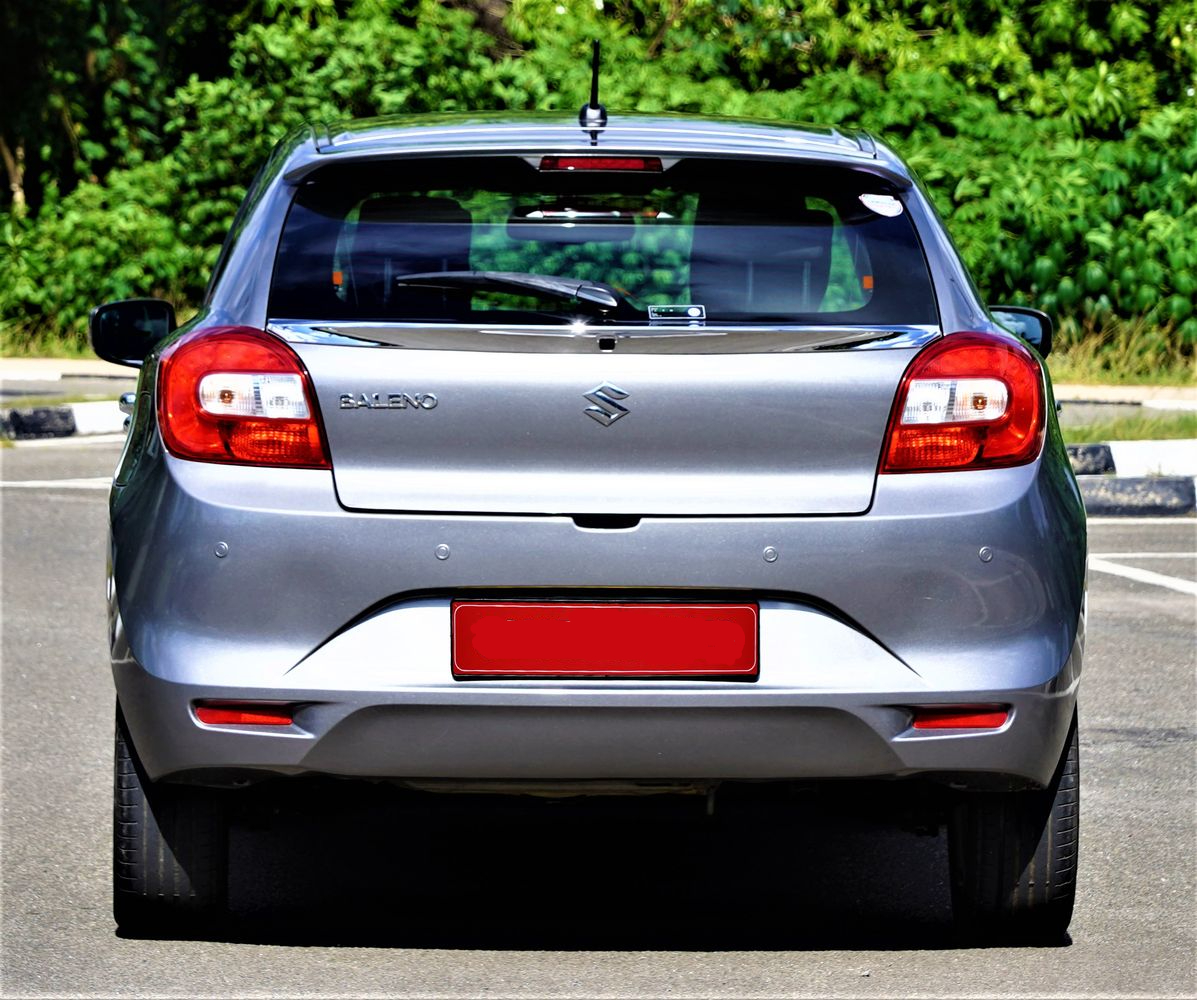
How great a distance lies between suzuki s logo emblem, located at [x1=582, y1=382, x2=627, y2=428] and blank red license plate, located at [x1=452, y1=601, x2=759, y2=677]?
0.30m

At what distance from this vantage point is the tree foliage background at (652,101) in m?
14.2

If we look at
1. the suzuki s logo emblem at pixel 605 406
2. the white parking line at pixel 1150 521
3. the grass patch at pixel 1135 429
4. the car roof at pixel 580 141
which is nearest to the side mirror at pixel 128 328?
the car roof at pixel 580 141

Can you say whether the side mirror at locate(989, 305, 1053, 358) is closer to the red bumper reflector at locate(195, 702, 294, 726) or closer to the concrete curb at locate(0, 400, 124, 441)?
the red bumper reflector at locate(195, 702, 294, 726)

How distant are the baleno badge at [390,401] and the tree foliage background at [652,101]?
430 inches

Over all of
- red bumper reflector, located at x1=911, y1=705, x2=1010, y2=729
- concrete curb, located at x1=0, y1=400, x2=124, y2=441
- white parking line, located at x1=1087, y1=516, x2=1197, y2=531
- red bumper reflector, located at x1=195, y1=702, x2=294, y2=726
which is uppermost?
red bumper reflector, located at x1=911, y1=705, x2=1010, y2=729

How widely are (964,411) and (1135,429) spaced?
7.89m

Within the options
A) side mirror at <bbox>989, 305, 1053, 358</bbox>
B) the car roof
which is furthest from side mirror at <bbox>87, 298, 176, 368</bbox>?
side mirror at <bbox>989, 305, 1053, 358</bbox>

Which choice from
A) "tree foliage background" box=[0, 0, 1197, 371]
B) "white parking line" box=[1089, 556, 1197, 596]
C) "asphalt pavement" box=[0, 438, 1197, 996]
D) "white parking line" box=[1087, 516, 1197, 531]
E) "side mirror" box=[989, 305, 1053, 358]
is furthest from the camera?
"tree foliage background" box=[0, 0, 1197, 371]

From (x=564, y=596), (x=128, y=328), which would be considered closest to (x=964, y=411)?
(x=564, y=596)

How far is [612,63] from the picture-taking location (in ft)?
55.8

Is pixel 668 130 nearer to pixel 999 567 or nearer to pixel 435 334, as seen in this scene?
pixel 435 334

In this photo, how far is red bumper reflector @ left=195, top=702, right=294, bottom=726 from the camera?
3490mm

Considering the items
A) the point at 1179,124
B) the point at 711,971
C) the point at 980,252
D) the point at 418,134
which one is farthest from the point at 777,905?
the point at 1179,124

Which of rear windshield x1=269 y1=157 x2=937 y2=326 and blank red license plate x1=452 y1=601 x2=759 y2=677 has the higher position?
rear windshield x1=269 y1=157 x2=937 y2=326
